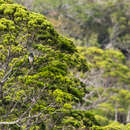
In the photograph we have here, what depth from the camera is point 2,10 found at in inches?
309

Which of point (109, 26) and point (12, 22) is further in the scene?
point (109, 26)

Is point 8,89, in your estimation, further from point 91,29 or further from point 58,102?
point 91,29

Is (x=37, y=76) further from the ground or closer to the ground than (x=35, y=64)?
closer to the ground

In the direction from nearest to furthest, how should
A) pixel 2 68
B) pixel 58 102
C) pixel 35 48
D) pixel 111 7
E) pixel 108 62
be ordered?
pixel 58 102
pixel 35 48
pixel 2 68
pixel 108 62
pixel 111 7

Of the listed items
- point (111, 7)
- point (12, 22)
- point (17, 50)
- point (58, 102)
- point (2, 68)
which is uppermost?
point (111, 7)

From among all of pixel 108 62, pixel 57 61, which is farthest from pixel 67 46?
pixel 108 62

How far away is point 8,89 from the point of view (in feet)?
27.8

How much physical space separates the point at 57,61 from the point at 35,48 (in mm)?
757

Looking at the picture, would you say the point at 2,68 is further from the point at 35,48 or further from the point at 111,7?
the point at 111,7

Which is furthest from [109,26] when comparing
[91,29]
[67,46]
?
[67,46]

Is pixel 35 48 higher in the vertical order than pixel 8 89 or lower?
higher

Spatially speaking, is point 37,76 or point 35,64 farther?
point 35,64

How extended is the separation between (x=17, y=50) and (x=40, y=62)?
0.91 m

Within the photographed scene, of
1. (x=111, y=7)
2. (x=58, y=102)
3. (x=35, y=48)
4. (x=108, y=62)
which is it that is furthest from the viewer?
(x=111, y=7)
